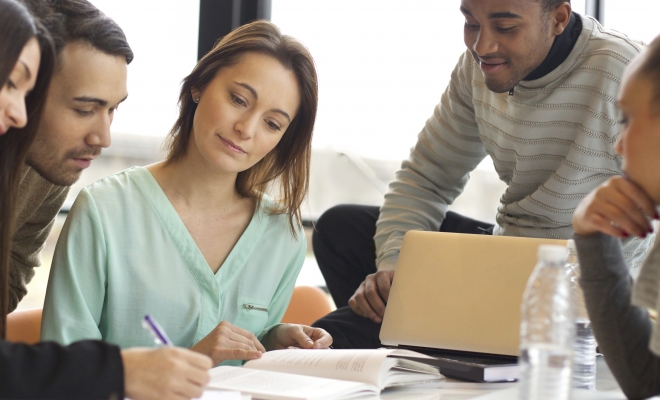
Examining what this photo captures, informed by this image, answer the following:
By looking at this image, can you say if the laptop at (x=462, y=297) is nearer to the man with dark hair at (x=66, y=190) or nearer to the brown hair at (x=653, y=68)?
the brown hair at (x=653, y=68)

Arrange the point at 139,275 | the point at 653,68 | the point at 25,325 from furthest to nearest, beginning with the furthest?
the point at 25,325 < the point at 139,275 < the point at 653,68

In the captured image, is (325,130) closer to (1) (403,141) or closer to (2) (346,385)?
(1) (403,141)

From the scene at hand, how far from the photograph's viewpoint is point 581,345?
1219 millimetres

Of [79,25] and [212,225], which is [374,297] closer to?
[212,225]

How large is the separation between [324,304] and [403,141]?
0.97 meters

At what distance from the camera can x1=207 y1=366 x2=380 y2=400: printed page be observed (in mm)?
992

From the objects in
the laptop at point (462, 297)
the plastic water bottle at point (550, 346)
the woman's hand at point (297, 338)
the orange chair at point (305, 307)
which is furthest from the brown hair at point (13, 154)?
the orange chair at point (305, 307)

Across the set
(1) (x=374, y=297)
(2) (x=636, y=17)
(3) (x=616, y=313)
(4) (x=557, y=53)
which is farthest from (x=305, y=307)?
(2) (x=636, y=17)

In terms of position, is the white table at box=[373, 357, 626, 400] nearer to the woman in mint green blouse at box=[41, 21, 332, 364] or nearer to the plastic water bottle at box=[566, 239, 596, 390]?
the plastic water bottle at box=[566, 239, 596, 390]

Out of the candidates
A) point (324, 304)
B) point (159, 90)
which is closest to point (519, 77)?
point (324, 304)

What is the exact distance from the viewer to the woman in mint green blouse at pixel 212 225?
1.45 meters

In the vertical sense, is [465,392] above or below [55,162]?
below

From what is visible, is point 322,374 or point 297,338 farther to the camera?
point 297,338

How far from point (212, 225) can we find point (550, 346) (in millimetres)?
915
